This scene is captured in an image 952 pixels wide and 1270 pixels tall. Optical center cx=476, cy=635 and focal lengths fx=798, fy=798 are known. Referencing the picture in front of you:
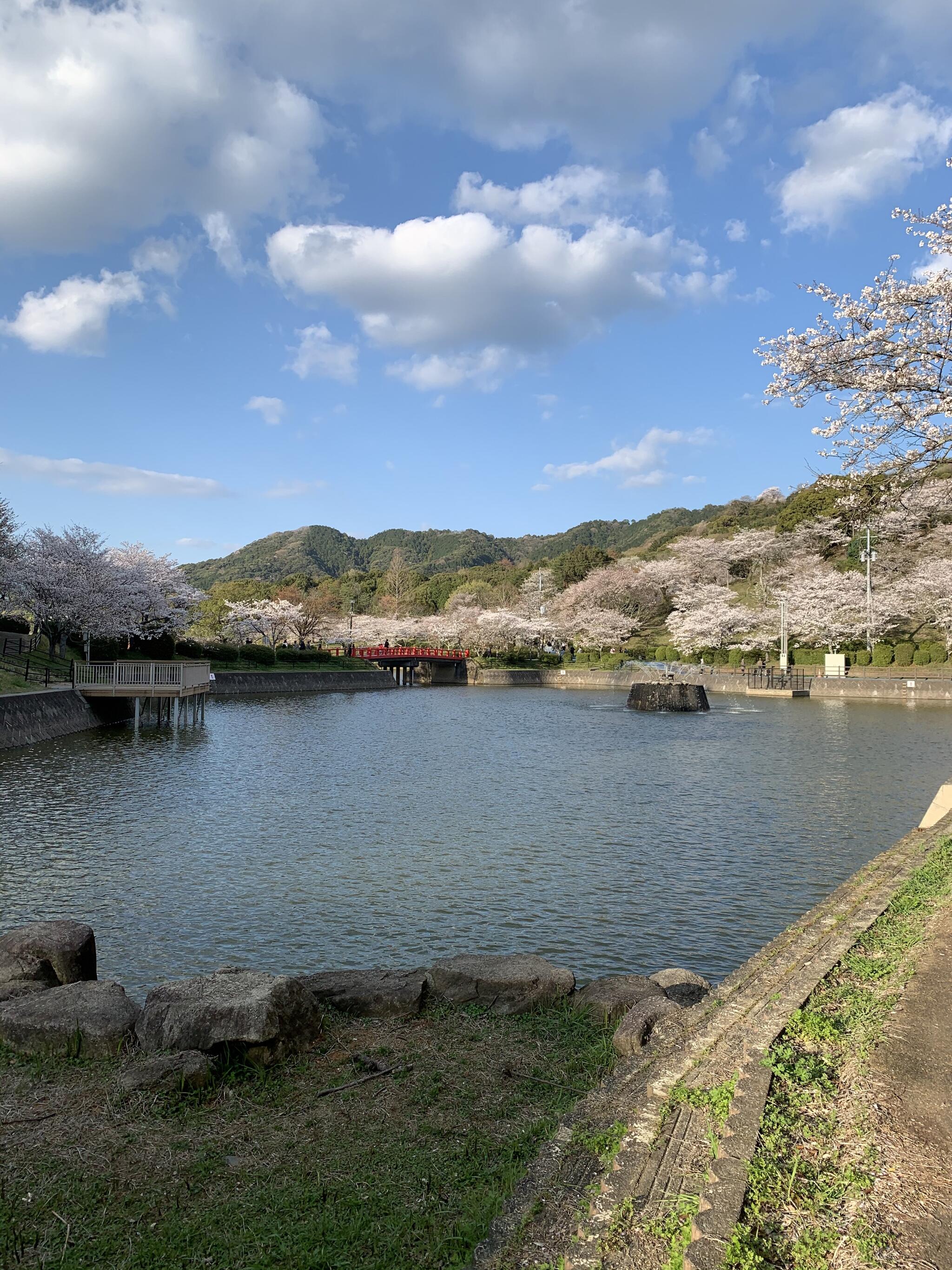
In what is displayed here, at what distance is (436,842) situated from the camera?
1450cm

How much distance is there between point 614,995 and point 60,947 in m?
4.96

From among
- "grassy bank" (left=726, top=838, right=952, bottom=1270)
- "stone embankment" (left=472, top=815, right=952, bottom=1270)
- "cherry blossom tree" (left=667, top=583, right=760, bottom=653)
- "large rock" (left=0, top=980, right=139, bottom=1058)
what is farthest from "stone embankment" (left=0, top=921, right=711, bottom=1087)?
"cherry blossom tree" (left=667, top=583, right=760, bottom=653)

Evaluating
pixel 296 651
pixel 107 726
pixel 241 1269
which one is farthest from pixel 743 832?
pixel 296 651

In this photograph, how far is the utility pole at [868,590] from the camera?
5709 cm

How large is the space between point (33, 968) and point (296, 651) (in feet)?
185

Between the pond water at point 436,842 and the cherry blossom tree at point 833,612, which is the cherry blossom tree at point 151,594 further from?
the cherry blossom tree at point 833,612

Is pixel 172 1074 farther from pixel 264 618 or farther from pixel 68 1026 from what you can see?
pixel 264 618

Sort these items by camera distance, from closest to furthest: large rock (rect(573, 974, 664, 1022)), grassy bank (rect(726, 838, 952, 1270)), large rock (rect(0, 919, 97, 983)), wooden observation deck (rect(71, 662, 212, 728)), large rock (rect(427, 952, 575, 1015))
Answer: grassy bank (rect(726, 838, 952, 1270)), large rock (rect(573, 974, 664, 1022)), large rock (rect(427, 952, 575, 1015)), large rock (rect(0, 919, 97, 983)), wooden observation deck (rect(71, 662, 212, 728))

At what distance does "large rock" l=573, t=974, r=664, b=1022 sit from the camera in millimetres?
6773

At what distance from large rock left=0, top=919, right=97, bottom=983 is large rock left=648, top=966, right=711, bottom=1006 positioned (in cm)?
524

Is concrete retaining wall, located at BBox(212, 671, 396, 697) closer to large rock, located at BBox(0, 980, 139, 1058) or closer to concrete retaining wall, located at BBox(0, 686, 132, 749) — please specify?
concrete retaining wall, located at BBox(0, 686, 132, 749)

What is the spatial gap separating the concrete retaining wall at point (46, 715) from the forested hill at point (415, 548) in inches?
3961

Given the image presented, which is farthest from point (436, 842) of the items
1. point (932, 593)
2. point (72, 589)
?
point (932, 593)

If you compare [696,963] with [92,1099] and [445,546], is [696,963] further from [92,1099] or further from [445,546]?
[445,546]
